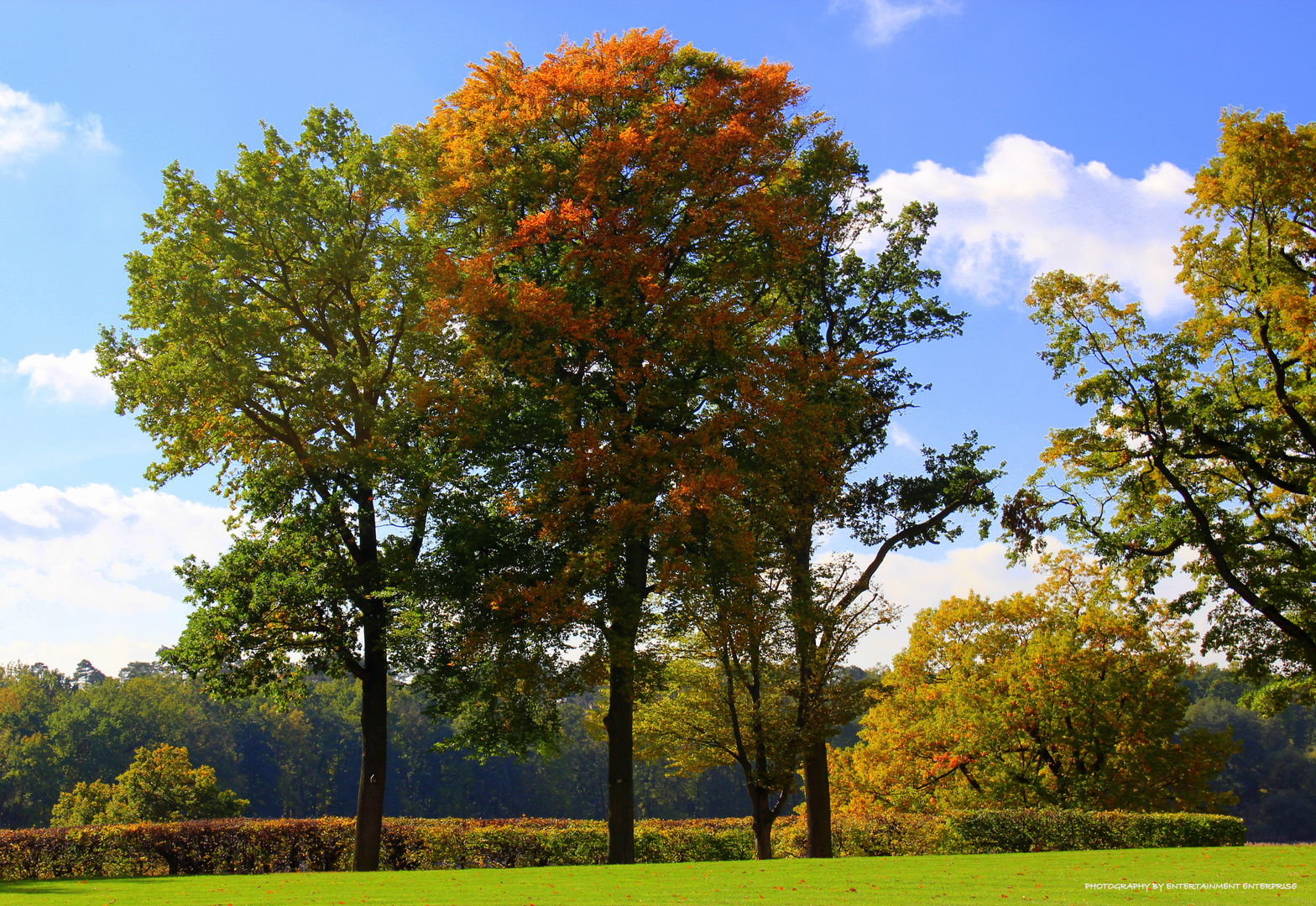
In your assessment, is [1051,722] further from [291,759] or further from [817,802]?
[291,759]

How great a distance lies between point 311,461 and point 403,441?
2001 millimetres

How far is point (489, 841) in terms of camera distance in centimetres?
2302

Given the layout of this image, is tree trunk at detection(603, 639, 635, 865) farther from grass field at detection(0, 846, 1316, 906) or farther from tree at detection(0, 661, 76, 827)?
tree at detection(0, 661, 76, 827)

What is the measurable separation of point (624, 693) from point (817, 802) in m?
6.01

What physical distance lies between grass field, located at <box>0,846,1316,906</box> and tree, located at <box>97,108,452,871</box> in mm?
4904

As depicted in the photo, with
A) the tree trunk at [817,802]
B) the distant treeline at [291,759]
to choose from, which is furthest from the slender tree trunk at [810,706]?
the distant treeline at [291,759]

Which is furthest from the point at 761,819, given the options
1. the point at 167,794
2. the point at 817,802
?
the point at 167,794

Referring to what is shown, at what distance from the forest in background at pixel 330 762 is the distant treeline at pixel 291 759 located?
3.8 inches

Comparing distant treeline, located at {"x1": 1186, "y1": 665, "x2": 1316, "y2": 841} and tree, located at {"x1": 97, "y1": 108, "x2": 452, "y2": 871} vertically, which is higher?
tree, located at {"x1": 97, "y1": 108, "x2": 452, "y2": 871}

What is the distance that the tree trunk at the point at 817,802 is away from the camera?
20266 mm

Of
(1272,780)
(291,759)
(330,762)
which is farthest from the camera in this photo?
(1272,780)

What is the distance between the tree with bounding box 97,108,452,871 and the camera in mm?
18469

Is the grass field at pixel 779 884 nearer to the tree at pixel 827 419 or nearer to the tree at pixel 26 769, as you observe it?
the tree at pixel 827 419

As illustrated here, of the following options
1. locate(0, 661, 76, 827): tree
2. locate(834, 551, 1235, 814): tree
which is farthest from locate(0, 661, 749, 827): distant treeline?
locate(834, 551, 1235, 814): tree
